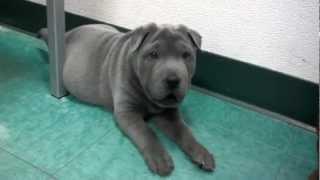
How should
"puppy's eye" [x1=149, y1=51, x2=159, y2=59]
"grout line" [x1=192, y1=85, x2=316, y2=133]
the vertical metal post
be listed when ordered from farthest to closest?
1. "grout line" [x1=192, y1=85, x2=316, y2=133]
2. the vertical metal post
3. "puppy's eye" [x1=149, y1=51, x2=159, y2=59]

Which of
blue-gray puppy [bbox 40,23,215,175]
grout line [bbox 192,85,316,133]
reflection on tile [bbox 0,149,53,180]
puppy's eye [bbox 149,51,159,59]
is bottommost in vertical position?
reflection on tile [bbox 0,149,53,180]

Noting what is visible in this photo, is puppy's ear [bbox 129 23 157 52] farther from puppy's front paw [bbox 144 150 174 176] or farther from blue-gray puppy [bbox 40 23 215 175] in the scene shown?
puppy's front paw [bbox 144 150 174 176]

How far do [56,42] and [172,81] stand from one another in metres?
0.52

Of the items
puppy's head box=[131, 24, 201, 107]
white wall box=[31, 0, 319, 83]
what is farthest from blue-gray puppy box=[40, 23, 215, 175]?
white wall box=[31, 0, 319, 83]

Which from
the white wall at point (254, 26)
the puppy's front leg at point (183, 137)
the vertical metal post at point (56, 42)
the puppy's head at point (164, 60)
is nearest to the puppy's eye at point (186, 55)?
the puppy's head at point (164, 60)

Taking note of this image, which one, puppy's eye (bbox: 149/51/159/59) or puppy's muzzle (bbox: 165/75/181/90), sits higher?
puppy's eye (bbox: 149/51/159/59)

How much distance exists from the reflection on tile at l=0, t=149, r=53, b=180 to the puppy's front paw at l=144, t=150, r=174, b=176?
12.1 inches

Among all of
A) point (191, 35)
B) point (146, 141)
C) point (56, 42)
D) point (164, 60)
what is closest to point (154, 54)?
point (164, 60)

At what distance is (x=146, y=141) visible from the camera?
1.42 meters

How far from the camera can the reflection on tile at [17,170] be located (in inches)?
51.3

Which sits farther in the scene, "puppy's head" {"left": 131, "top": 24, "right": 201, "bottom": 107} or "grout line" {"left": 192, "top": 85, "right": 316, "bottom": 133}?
"grout line" {"left": 192, "top": 85, "right": 316, "bottom": 133}

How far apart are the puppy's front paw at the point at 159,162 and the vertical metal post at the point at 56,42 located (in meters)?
0.52

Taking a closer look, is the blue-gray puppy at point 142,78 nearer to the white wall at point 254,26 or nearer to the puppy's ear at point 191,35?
the puppy's ear at point 191,35

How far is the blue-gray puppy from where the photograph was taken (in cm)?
139
